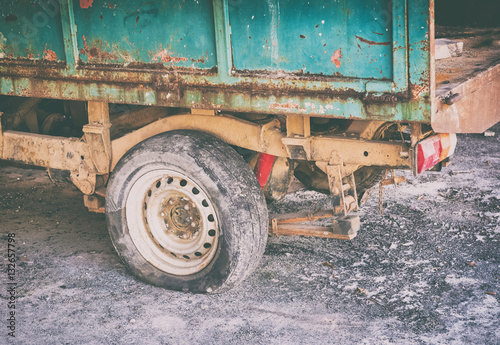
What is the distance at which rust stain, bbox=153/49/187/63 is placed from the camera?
11.4 feet

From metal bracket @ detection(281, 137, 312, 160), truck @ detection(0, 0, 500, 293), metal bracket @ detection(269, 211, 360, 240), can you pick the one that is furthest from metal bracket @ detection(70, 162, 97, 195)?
metal bracket @ detection(281, 137, 312, 160)

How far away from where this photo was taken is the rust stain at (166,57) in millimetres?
3490

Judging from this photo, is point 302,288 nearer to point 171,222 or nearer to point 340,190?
point 340,190

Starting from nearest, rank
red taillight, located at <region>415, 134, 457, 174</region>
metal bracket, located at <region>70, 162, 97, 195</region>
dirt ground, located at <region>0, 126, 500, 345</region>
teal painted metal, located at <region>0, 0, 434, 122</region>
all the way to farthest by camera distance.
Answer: teal painted metal, located at <region>0, 0, 434, 122</region> → red taillight, located at <region>415, 134, 457, 174</region> → dirt ground, located at <region>0, 126, 500, 345</region> → metal bracket, located at <region>70, 162, 97, 195</region>

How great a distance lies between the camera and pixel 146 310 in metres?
3.67

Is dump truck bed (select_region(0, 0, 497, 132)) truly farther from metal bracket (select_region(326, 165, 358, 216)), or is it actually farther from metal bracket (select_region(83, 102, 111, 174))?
metal bracket (select_region(326, 165, 358, 216))

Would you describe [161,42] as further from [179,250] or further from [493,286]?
[493,286]

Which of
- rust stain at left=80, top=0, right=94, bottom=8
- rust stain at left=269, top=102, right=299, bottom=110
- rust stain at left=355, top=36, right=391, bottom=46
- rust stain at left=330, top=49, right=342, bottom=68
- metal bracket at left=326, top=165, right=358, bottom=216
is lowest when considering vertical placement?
metal bracket at left=326, top=165, right=358, bottom=216

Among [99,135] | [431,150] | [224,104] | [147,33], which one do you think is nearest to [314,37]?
[224,104]

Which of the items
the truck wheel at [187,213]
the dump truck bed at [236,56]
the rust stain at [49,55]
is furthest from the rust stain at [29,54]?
the truck wheel at [187,213]

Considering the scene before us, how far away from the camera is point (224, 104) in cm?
343

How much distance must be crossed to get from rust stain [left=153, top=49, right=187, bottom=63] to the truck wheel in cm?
49

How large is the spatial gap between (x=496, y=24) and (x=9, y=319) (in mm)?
4999

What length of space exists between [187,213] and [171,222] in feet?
0.48
